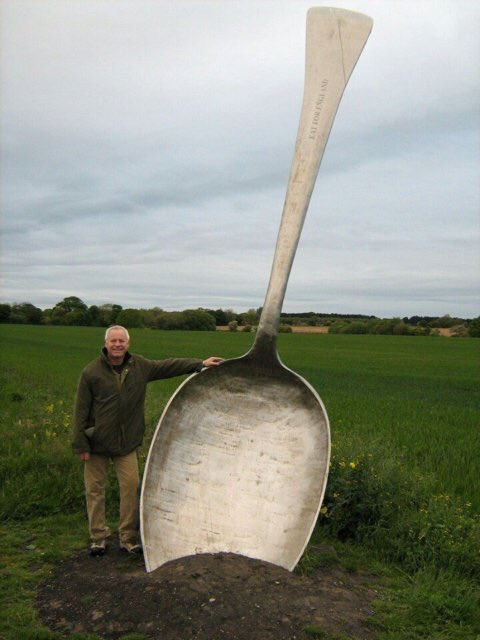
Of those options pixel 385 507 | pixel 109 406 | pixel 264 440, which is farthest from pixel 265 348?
pixel 385 507

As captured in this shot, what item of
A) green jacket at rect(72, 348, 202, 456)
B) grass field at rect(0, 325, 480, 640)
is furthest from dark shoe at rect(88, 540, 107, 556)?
green jacket at rect(72, 348, 202, 456)

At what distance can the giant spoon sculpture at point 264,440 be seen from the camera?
12.2ft

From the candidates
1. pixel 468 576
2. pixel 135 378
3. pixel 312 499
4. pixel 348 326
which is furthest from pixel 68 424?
pixel 348 326

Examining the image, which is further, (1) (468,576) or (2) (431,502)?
(2) (431,502)

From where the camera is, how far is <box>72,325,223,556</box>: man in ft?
13.4

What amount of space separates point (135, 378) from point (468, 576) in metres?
2.47

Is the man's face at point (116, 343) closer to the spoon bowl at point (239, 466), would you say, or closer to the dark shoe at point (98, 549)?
the spoon bowl at point (239, 466)

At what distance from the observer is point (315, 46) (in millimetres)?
3869

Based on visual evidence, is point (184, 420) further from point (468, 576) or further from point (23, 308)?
point (23, 308)

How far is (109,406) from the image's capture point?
4.07 meters

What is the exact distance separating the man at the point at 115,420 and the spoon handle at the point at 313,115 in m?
0.65

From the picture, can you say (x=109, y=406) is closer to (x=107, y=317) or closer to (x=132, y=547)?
(x=132, y=547)

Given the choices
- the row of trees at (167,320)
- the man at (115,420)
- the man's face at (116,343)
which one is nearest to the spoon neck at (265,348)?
the man at (115,420)

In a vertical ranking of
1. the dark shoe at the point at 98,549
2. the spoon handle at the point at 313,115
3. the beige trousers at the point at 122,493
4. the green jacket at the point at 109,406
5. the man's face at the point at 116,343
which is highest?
the spoon handle at the point at 313,115
